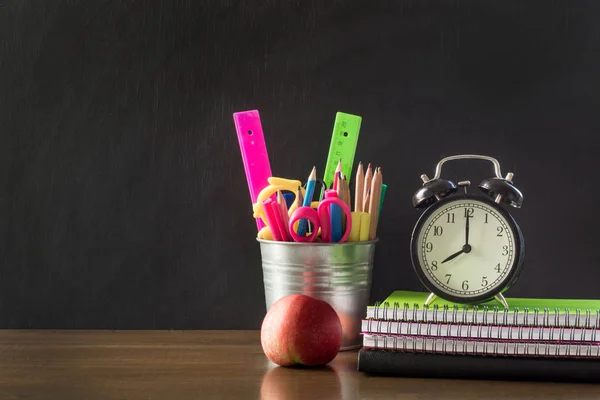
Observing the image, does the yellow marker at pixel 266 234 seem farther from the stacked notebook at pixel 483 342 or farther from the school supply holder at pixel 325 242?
the stacked notebook at pixel 483 342

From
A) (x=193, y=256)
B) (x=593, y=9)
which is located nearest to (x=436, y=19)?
(x=593, y=9)

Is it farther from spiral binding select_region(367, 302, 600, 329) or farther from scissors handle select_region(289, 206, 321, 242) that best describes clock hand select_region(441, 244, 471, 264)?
scissors handle select_region(289, 206, 321, 242)

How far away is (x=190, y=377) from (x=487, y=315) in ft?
1.29

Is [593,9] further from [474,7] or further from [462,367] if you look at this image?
[462,367]

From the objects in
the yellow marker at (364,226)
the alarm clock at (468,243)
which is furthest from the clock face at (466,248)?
the yellow marker at (364,226)

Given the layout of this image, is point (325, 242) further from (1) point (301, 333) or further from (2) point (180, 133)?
(2) point (180, 133)

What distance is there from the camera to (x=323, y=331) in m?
1.06

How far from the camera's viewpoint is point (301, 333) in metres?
1.05

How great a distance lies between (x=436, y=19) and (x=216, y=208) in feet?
1.59

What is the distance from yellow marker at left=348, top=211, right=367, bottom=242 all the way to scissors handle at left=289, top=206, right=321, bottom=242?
6 centimetres

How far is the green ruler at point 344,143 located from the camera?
126 centimetres

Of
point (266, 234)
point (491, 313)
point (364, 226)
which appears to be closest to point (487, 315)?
point (491, 313)

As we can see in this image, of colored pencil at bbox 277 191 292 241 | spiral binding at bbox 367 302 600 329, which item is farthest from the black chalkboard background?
spiral binding at bbox 367 302 600 329

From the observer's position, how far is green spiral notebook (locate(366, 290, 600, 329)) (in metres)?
1.00
